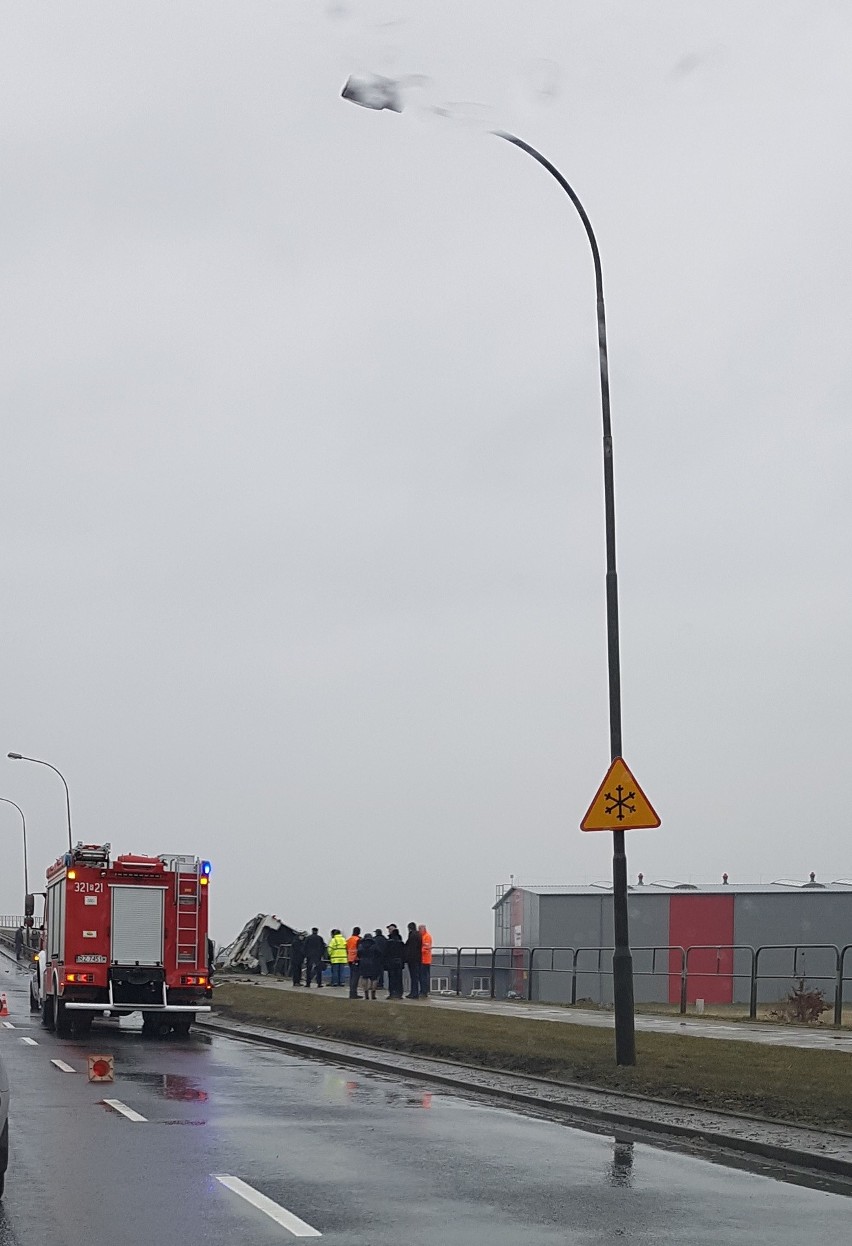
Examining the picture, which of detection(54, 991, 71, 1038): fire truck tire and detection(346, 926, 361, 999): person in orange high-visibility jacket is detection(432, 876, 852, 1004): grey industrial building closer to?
detection(346, 926, 361, 999): person in orange high-visibility jacket

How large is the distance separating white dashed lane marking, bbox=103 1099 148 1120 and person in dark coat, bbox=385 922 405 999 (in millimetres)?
21705

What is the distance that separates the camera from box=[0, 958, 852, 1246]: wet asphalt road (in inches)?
355

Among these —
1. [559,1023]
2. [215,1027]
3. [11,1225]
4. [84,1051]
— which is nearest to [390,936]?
[215,1027]

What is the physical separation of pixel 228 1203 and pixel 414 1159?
2.47 meters

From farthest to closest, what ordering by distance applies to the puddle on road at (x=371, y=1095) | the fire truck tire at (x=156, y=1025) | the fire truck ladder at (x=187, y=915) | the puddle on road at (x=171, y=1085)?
the fire truck tire at (x=156, y=1025) → the fire truck ladder at (x=187, y=915) → the puddle on road at (x=171, y=1085) → the puddle on road at (x=371, y=1095)

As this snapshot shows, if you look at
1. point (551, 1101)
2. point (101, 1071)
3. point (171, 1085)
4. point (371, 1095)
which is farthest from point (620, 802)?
point (101, 1071)

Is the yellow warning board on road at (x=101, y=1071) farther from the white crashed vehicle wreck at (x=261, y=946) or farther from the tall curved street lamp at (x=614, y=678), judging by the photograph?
the white crashed vehicle wreck at (x=261, y=946)

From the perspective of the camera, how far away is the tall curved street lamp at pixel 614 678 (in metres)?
17.2

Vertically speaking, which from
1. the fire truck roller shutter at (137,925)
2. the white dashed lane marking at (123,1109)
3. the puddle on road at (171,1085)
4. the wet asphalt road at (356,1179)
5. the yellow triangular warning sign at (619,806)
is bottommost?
the puddle on road at (171,1085)

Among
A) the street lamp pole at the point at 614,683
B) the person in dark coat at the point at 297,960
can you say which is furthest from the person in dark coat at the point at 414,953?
the street lamp pole at the point at 614,683

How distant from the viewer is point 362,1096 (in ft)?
54.6

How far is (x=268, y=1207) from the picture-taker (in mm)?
9664

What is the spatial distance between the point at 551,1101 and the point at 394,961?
22.2m

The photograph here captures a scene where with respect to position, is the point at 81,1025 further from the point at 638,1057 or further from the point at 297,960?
the point at 297,960
